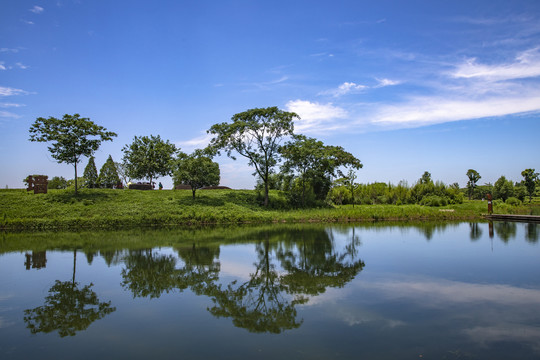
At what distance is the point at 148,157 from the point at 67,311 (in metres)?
38.6

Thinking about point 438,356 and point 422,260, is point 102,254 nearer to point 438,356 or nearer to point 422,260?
point 422,260

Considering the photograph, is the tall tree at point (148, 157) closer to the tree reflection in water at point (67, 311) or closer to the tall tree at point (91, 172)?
the tall tree at point (91, 172)

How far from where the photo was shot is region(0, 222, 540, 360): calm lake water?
17.1 feet

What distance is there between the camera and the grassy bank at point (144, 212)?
24.6 m

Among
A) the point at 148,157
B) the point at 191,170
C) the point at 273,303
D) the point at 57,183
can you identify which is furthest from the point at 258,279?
the point at 57,183

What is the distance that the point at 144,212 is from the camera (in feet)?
89.5

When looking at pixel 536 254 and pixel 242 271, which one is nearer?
Answer: pixel 242 271

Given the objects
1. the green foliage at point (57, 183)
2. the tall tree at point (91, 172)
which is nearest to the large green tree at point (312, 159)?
the tall tree at point (91, 172)

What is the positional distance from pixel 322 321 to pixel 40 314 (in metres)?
5.34

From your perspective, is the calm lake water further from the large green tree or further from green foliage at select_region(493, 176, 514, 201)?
green foliage at select_region(493, 176, 514, 201)

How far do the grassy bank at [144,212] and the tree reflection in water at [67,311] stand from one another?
17090 millimetres

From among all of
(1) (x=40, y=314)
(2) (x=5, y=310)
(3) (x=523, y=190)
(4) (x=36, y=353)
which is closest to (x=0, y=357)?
(4) (x=36, y=353)

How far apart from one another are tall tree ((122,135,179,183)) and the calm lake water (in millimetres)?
30356

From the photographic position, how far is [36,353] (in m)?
5.17
